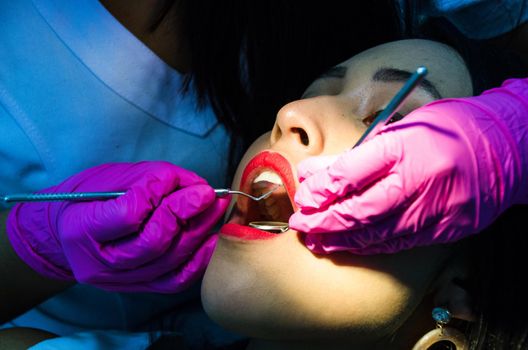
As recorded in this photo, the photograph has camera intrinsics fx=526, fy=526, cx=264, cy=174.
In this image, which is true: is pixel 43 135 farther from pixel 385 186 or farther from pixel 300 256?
pixel 385 186

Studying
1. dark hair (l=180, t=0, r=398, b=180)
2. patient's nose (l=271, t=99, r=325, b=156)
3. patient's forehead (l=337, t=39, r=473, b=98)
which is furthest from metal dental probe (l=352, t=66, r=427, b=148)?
dark hair (l=180, t=0, r=398, b=180)

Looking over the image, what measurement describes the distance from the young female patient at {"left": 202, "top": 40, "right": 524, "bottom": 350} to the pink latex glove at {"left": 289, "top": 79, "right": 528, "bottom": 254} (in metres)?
0.04

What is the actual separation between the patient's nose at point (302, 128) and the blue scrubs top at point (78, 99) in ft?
1.18

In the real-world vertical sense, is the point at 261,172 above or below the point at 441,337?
above

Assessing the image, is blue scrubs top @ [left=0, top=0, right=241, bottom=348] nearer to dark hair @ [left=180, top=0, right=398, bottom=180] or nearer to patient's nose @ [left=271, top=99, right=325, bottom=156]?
dark hair @ [left=180, top=0, right=398, bottom=180]

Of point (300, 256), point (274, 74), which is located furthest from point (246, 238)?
point (274, 74)

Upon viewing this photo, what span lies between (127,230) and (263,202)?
0.90 ft

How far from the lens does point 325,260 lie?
834 millimetres

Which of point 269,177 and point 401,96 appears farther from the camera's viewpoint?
point 269,177

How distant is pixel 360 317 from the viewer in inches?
33.0

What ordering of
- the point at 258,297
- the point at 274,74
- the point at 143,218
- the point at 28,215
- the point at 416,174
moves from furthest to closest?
the point at 274,74 → the point at 28,215 → the point at 143,218 → the point at 258,297 → the point at 416,174

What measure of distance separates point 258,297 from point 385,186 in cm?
27

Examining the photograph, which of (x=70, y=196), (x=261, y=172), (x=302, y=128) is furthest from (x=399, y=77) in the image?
(x=70, y=196)

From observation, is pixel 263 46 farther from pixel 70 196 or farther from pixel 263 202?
pixel 70 196
